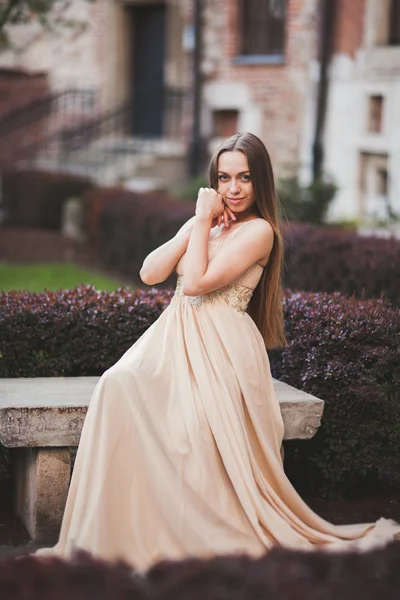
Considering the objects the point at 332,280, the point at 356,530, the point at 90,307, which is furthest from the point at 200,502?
the point at 332,280

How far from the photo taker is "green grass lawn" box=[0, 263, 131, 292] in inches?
457

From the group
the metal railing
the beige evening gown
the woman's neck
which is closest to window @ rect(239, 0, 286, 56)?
the metal railing

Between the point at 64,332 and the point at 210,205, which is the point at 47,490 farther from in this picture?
the point at 210,205

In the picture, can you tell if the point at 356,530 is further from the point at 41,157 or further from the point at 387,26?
the point at 41,157

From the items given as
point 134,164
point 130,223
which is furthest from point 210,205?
point 134,164

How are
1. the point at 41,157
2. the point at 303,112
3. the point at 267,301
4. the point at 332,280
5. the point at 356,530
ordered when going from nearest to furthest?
the point at 356,530, the point at 267,301, the point at 332,280, the point at 303,112, the point at 41,157

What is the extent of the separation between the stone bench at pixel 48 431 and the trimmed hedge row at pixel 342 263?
305 cm

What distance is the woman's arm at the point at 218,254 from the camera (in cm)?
423

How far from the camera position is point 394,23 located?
13484 millimetres

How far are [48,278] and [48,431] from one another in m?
8.14

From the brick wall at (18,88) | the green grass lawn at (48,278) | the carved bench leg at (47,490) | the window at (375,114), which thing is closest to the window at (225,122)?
the window at (375,114)

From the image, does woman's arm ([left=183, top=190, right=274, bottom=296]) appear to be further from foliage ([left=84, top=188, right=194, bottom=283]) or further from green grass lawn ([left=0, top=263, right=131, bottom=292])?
foliage ([left=84, top=188, right=194, bottom=283])

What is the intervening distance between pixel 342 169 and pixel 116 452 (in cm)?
1070

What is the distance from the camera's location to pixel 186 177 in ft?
57.9
